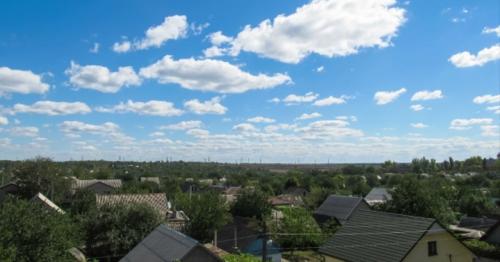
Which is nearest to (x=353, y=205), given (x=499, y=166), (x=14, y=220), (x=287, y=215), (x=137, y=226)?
(x=287, y=215)

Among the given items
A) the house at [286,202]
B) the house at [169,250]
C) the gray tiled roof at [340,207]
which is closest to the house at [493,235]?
the gray tiled roof at [340,207]

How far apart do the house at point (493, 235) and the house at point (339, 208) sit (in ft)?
61.8

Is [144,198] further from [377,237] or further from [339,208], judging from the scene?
[377,237]

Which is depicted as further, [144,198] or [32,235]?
[144,198]

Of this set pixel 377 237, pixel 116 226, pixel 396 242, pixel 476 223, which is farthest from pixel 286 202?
pixel 396 242

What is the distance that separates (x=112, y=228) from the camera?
34719 mm

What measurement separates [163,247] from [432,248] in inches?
589

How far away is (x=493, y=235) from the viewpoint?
3581cm

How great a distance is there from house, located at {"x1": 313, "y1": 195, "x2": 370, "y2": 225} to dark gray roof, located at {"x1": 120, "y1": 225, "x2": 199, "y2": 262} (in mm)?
32084

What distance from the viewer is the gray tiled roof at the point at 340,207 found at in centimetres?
5491

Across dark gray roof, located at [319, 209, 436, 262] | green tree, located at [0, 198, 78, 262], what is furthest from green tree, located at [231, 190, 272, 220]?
green tree, located at [0, 198, 78, 262]

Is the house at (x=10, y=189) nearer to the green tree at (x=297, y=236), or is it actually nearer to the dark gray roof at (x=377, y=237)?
the green tree at (x=297, y=236)

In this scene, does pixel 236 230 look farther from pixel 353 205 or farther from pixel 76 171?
pixel 76 171

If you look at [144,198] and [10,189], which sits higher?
[10,189]
